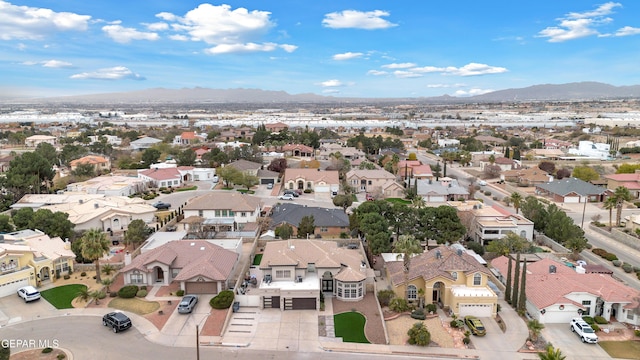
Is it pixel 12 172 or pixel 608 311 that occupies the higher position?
pixel 12 172

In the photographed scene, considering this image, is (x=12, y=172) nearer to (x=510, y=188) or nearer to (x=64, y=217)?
(x=64, y=217)

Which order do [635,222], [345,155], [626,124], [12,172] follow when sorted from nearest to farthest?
[635,222]
[12,172]
[345,155]
[626,124]

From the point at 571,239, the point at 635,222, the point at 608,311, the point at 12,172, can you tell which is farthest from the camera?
the point at 12,172

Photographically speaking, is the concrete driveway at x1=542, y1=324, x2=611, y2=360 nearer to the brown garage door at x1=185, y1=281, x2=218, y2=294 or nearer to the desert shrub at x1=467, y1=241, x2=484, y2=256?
the desert shrub at x1=467, y1=241, x2=484, y2=256

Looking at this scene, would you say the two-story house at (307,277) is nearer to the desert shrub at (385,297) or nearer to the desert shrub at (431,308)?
the desert shrub at (385,297)

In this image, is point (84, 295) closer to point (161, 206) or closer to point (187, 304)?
point (187, 304)

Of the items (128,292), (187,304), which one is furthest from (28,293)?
(187,304)

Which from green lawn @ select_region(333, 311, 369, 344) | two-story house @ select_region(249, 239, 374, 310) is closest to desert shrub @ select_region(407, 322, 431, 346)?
green lawn @ select_region(333, 311, 369, 344)

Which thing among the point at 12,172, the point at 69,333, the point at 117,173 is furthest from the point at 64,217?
the point at 117,173
